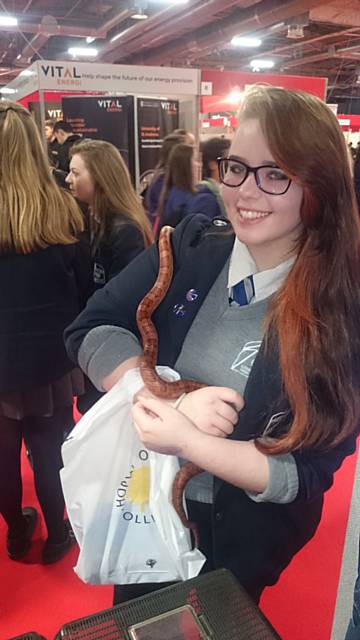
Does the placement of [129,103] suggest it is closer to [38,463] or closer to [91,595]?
[38,463]

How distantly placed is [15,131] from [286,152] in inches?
47.8

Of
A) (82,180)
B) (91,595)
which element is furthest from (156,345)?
(82,180)

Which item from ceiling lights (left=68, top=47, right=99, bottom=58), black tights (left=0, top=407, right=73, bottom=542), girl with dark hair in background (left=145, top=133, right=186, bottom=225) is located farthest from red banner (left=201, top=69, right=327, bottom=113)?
black tights (left=0, top=407, right=73, bottom=542)

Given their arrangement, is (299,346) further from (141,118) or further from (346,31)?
(346,31)

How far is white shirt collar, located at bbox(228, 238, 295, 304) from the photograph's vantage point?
3.55ft

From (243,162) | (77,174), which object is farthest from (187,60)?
(243,162)

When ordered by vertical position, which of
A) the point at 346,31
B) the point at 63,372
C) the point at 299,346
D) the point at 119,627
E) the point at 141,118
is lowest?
the point at 63,372

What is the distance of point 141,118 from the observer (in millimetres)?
4754

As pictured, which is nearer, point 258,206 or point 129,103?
point 258,206

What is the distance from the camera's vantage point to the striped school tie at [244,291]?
1.09m

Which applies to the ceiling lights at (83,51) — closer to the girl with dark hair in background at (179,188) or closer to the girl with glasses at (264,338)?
the girl with dark hair in background at (179,188)

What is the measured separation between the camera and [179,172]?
130 inches

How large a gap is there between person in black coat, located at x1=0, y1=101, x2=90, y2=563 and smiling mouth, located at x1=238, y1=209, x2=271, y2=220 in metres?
1.05

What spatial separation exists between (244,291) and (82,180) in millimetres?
1911
